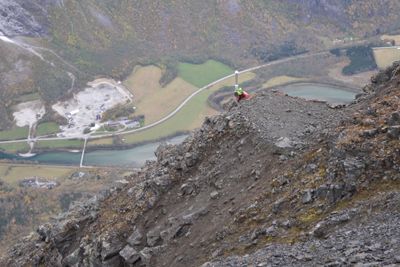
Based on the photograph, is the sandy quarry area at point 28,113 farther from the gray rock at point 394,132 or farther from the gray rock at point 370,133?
the gray rock at point 394,132

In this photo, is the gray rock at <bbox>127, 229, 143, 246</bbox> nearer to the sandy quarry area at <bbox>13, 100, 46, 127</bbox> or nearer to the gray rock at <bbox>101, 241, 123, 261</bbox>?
the gray rock at <bbox>101, 241, 123, 261</bbox>

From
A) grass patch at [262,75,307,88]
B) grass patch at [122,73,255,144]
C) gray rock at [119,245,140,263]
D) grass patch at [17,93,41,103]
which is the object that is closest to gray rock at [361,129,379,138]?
gray rock at [119,245,140,263]

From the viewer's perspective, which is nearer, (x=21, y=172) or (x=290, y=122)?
(x=290, y=122)

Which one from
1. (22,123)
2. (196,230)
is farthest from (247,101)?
(22,123)

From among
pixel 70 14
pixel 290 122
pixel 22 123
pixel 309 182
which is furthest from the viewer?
pixel 70 14

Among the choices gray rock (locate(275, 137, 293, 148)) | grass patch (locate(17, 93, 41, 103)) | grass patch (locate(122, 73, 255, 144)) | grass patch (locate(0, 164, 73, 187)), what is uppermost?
gray rock (locate(275, 137, 293, 148))

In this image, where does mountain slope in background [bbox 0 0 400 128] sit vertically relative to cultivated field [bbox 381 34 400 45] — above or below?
above

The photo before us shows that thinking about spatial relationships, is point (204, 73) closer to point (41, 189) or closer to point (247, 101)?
point (41, 189)

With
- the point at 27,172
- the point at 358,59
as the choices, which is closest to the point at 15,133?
the point at 27,172

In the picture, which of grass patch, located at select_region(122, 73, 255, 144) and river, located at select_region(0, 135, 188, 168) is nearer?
river, located at select_region(0, 135, 188, 168)
